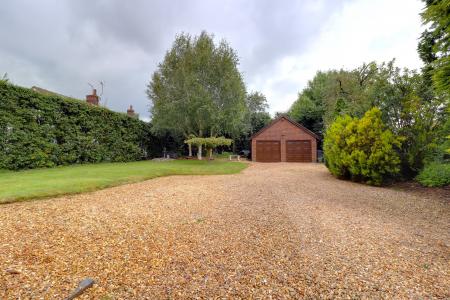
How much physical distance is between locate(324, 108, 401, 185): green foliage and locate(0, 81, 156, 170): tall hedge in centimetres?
1456

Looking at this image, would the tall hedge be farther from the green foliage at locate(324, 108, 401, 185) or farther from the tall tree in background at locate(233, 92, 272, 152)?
the tall tree in background at locate(233, 92, 272, 152)

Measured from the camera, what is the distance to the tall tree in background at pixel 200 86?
16594 mm

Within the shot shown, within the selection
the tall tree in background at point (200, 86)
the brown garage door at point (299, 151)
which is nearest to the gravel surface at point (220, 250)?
the tall tree in background at point (200, 86)

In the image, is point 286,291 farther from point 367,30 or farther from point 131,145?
point 131,145

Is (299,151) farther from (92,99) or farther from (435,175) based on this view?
(92,99)

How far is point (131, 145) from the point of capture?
682 inches

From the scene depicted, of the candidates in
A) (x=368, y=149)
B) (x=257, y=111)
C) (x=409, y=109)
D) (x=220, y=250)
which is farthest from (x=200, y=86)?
(x=257, y=111)

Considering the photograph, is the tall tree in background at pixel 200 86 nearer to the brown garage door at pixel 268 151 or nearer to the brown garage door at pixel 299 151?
the brown garage door at pixel 268 151

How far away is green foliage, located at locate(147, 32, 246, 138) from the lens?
54.4 feet

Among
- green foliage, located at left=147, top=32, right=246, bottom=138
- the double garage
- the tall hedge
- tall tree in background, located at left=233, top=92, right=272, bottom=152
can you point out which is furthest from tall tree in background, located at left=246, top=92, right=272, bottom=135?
the tall hedge

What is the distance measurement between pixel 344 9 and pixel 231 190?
8.63 meters

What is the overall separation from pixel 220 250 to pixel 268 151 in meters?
19.3

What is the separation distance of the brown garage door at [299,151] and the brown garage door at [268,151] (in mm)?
1002

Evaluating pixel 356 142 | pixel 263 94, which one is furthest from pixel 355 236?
pixel 263 94
